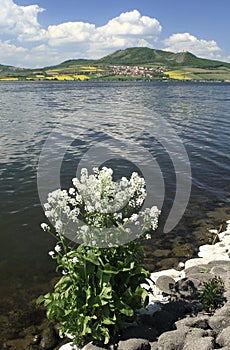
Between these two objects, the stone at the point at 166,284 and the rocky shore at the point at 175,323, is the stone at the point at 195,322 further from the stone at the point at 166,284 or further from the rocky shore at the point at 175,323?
the stone at the point at 166,284

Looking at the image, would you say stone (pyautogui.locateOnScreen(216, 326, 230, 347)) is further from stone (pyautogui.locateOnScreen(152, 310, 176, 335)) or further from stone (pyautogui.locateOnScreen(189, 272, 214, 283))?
stone (pyautogui.locateOnScreen(189, 272, 214, 283))

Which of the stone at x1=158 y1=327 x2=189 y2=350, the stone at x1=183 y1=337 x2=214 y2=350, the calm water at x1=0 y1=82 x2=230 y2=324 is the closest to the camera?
the stone at x1=183 y1=337 x2=214 y2=350

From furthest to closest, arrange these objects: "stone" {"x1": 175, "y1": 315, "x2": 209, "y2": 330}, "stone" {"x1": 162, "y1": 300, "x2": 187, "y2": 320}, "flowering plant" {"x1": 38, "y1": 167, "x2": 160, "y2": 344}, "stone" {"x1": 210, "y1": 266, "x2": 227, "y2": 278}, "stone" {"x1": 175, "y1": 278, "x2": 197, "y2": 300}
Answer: "stone" {"x1": 210, "y1": 266, "x2": 227, "y2": 278}
"stone" {"x1": 175, "y1": 278, "x2": 197, "y2": 300}
"stone" {"x1": 162, "y1": 300, "x2": 187, "y2": 320}
"stone" {"x1": 175, "y1": 315, "x2": 209, "y2": 330}
"flowering plant" {"x1": 38, "y1": 167, "x2": 160, "y2": 344}

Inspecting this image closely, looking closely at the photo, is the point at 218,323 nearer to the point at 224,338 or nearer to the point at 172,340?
the point at 224,338

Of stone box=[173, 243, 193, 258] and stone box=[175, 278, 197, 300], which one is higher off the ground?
stone box=[175, 278, 197, 300]

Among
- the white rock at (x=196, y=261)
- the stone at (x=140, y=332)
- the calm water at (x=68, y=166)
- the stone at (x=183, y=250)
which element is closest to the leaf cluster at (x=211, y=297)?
the stone at (x=140, y=332)

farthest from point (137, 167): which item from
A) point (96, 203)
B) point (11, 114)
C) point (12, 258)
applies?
point (11, 114)

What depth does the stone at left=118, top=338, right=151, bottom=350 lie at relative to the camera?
24.2ft

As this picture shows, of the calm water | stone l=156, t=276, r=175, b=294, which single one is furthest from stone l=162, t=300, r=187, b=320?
the calm water

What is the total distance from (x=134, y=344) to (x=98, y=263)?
75.5 inches

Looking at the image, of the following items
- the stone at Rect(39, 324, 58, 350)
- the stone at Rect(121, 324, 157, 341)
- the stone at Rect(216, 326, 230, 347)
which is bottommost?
the stone at Rect(39, 324, 58, 350)

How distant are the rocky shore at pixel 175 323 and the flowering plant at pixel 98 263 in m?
0.64

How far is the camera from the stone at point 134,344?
7375mm

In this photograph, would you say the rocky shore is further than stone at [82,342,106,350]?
No
